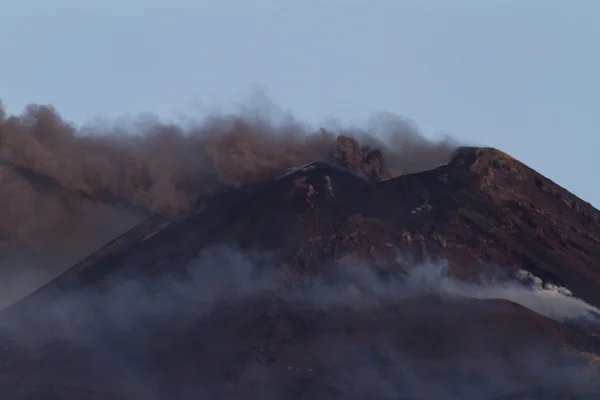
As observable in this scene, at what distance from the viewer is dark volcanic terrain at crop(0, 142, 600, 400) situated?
94562mm

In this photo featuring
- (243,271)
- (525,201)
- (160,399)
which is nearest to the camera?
(160,399)

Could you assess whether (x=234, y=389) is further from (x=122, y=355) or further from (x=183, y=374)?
(x=122, y=355)

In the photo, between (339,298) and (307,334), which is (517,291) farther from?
(307,334)

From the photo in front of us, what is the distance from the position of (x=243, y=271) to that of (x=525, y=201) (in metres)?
25.7

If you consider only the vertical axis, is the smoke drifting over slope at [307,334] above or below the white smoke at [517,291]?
below

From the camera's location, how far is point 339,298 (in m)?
103

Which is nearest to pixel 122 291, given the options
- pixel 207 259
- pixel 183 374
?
pixel 207 259

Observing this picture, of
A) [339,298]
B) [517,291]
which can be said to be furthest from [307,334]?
[517,291]

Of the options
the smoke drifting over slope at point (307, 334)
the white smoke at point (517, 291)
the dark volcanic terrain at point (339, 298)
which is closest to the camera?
the smoke drifting over slope at point (307, 334)

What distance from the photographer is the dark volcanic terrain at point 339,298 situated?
310 feet

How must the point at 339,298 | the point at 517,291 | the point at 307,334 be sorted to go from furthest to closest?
1. the point at 517,291
2. the point at 339,298
3. the point at 307,334

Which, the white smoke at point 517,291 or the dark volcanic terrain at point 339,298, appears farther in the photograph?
the white smoke at point 517,291

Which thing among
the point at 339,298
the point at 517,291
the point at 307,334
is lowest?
the point at 307,334

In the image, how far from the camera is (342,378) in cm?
9331
